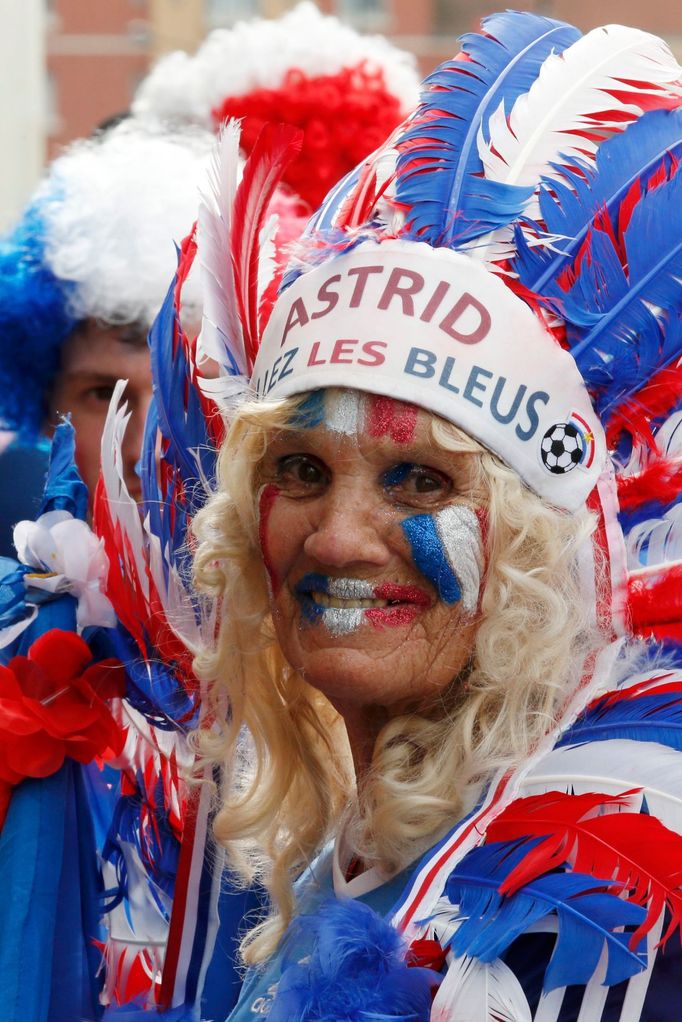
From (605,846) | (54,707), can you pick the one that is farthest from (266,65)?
(605,846)

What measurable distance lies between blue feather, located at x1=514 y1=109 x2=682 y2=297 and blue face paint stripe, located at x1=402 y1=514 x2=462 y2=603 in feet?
1.04

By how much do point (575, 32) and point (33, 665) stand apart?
3.87ft

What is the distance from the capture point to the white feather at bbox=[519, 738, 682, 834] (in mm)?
1584

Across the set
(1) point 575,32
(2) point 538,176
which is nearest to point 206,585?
(2) point 538,176

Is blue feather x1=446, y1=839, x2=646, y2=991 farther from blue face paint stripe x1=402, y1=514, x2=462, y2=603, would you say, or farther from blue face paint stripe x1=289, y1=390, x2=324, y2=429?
blue face paint stripe x1=289, y1=390, x2=324, y2=429

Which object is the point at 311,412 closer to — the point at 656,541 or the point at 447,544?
the point at 447,544

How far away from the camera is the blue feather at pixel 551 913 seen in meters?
1.46

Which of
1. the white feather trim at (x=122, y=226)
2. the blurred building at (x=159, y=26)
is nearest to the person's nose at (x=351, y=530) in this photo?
the white feather trim at (x=122, y=226)

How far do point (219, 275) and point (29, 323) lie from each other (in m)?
1.61

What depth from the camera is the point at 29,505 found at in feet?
10.2

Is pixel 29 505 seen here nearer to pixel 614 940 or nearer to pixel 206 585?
pixel 206 585

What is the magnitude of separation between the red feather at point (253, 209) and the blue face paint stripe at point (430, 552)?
434mm

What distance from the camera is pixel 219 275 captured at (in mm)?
2035

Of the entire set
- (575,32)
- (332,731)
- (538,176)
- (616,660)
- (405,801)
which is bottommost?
(332,731)
